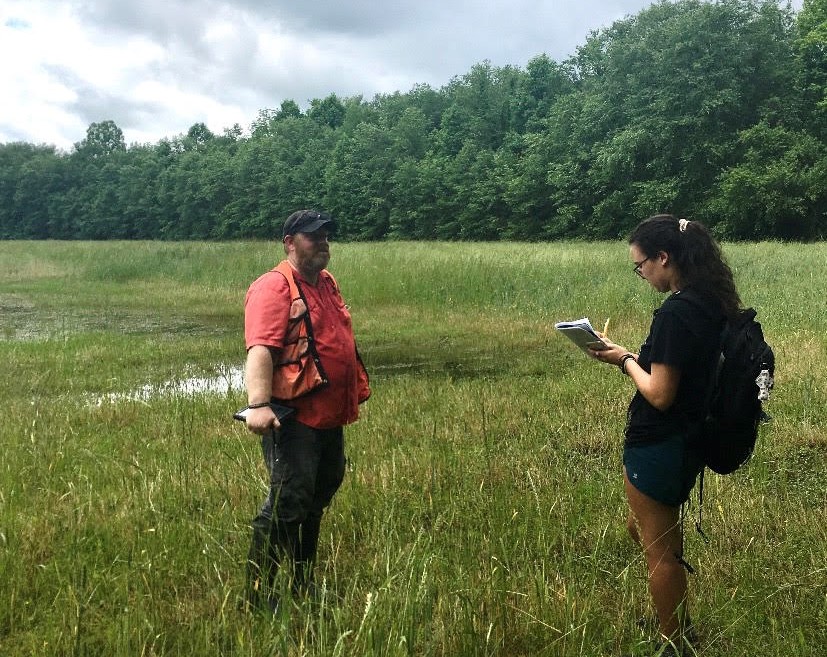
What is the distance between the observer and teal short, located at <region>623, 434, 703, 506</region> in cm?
265

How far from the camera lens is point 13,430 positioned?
6133 mm

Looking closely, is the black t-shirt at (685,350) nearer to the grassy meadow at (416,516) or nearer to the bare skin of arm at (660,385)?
the bare skin of arm at (660,385)

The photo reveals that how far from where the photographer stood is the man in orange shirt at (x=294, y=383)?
3025 millimetres

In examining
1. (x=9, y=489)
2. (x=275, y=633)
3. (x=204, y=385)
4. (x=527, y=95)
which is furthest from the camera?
(x=527, y=95)

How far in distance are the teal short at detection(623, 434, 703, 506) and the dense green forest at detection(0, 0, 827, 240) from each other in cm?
3316

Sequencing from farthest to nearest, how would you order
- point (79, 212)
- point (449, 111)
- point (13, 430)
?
point (79, 212) < point (449, 111) < point (13, 430)

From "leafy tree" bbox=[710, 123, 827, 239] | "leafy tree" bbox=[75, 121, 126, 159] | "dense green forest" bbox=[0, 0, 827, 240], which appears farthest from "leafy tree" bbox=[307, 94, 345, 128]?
"leafy tree" bbox=[710, 123, 827, 239]

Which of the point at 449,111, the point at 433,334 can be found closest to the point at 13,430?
the point at 433,334

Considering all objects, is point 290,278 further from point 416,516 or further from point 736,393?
point 736,393

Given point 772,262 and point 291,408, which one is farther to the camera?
point 772,262

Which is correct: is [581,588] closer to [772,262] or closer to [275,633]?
[275,633]

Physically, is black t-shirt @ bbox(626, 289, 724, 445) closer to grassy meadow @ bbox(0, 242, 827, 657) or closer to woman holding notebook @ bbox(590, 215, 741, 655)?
woman holding notebook @ bbox(590, 215, 741, 655)

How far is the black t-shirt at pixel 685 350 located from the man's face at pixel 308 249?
58.1 inches

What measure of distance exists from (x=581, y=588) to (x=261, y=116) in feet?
269
